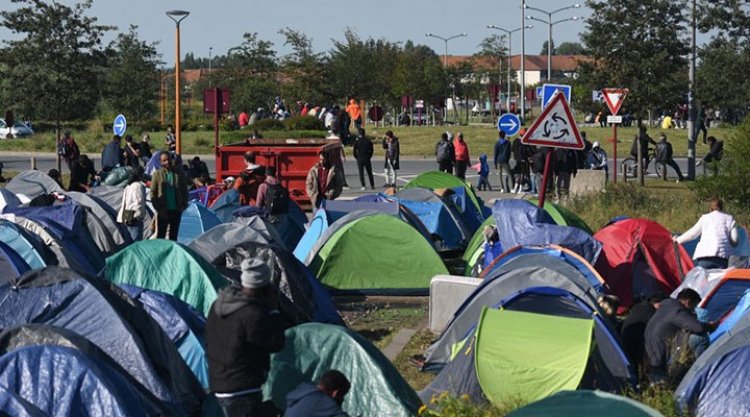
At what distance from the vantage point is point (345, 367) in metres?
9.52

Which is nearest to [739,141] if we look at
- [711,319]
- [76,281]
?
[711,319]

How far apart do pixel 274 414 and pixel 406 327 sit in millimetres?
5847

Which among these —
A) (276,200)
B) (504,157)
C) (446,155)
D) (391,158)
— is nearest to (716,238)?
(276,200)

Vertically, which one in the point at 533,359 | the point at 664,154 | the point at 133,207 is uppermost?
the point at 664,154

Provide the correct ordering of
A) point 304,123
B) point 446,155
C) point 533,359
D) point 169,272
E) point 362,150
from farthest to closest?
point 304,123 < point 446,155 < point 362,150 < point 169,272 < point 533,359

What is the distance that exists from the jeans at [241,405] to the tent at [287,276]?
191 inches

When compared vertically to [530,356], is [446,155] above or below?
above

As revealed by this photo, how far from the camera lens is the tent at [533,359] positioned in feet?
32.2

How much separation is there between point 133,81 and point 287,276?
4785cm

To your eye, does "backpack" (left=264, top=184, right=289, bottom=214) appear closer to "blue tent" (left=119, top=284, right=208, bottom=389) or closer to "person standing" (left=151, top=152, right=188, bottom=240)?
"person standing" (left=151, top=152, right=188, bottom=240)

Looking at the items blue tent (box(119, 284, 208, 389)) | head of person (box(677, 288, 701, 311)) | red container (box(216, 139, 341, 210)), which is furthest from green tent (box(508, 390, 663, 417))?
red container (box(216, 139, 341, 210))

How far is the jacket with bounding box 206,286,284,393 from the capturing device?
779 centimetres

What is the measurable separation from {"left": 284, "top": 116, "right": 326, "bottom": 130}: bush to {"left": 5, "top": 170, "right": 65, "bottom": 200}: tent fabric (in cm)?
2482

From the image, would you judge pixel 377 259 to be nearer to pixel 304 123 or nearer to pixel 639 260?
pixel 639 260
